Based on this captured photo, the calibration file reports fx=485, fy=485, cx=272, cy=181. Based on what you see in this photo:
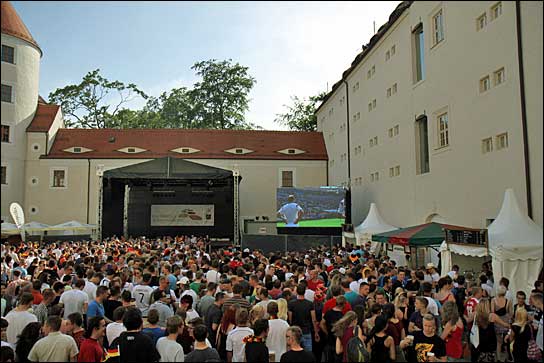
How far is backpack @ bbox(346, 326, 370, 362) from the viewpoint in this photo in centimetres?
506

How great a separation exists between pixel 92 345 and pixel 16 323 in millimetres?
1522

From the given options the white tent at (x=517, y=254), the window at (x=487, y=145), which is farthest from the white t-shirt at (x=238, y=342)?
the window at (x=487, y=145)

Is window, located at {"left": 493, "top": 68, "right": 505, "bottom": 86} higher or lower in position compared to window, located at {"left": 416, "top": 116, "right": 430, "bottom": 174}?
higher

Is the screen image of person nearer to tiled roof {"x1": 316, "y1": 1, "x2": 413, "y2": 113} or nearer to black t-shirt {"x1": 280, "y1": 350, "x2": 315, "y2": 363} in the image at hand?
tiled roof {"x1": 316, "y1": 1, "x2": 413, "y2": 113}

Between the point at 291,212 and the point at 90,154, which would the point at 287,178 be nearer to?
the point at 291,212

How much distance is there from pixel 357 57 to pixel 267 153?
1089cm

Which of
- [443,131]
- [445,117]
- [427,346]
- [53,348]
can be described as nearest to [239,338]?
[53,348]

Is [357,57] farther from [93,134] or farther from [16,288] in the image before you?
[16,288]

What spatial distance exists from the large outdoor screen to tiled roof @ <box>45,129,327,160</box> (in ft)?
33.9

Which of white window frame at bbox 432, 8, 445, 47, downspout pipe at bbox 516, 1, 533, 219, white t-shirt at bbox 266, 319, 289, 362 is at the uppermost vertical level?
white window frame at bbox 432, 8, 445, 47

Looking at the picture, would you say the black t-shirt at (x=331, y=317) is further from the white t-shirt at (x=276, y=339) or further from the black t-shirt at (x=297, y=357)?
the black t-shirt at (x=297, y=357)

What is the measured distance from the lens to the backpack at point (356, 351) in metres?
5.06

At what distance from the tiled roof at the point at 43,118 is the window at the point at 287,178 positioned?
16.2 metres

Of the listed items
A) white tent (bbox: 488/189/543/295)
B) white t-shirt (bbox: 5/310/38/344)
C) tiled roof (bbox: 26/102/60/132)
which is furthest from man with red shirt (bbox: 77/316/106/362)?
tiled roof (bbox: 26/102/60/132)
